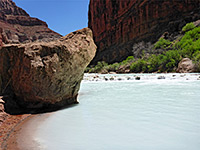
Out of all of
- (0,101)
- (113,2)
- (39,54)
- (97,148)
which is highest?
(113,2)

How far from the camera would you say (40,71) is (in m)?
3.56

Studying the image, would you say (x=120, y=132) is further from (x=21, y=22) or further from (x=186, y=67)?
(x=21, y=22)

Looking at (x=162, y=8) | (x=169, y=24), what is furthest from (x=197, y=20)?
(x=162, y=8)

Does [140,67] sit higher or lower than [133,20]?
lower

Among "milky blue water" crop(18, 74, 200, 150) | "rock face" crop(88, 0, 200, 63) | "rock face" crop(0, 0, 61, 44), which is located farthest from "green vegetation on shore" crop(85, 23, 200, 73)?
"rock face" crop(0, 0, 61, 44)

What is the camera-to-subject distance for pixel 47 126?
267cm

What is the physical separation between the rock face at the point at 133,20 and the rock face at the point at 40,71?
4777 cm

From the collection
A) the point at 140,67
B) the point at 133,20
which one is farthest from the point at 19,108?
the point at 133,20

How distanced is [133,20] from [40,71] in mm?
62705

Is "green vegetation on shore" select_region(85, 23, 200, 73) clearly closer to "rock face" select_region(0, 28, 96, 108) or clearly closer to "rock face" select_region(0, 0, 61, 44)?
"rock face" select_region(0, 28, 96, 108)

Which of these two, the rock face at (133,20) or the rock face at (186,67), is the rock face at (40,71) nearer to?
the rock face at (186,67)

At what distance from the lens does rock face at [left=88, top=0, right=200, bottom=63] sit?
1849 inches

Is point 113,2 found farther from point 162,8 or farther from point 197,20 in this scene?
point 197,20

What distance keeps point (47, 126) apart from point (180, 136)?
6.96 ft
